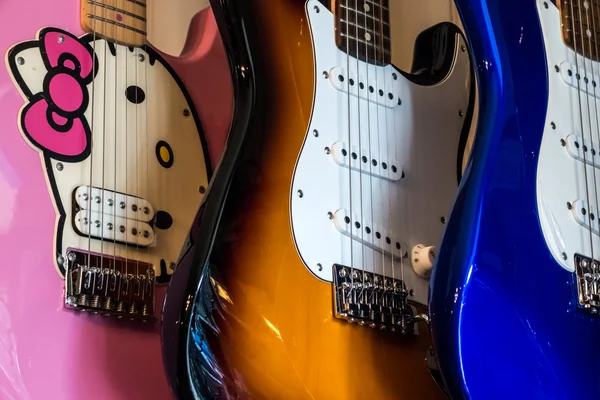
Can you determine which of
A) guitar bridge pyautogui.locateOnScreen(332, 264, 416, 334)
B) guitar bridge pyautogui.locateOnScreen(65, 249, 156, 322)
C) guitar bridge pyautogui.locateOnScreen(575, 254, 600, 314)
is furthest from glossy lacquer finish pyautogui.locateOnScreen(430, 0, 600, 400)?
guitar bridge pyautogui.locateOnScreen(65, 249, 156, 322)

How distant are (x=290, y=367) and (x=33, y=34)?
52 centimetres

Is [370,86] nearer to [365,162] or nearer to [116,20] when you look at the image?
[365,162]

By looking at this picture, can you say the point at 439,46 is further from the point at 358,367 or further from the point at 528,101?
the point at 358,367

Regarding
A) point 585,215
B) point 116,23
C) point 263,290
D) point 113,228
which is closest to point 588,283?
point 585,215

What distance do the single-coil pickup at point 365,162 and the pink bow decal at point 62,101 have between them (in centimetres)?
30

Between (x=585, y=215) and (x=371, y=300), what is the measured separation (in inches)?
9.9

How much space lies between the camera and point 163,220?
1047 millimetres

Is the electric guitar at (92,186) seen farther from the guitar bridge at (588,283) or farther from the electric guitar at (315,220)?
the guitar bridge at (588,283)

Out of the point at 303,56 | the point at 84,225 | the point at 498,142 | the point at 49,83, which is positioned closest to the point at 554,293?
the point at 498,142

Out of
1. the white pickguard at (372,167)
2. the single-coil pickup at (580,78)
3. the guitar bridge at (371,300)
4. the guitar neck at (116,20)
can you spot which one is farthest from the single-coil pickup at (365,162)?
the guitar neck at (116,20)

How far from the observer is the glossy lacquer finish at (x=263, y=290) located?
0.79m

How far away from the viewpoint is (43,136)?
0.97m

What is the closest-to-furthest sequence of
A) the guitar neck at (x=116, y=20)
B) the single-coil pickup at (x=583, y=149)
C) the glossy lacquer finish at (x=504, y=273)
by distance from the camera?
the glossy lacquer finish at (x=504, y=273)
the single-coil pickup at (x=583, y=149)
the guitar neck at (x=116, y=20)

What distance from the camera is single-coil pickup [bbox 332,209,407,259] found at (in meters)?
0.92
